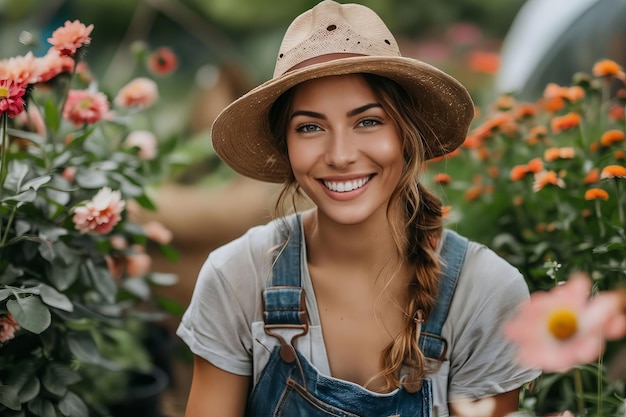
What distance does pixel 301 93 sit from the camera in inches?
66.2

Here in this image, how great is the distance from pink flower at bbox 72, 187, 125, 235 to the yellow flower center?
1.20 m

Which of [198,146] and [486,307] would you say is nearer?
→ [486,307]

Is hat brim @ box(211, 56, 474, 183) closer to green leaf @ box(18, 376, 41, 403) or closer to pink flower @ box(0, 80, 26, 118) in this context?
pink flower @ box(0, 80, 26, 118)

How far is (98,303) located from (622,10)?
2809 mm

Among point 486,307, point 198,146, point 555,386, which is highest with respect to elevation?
point 198,146

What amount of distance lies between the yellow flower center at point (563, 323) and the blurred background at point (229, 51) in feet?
3.68

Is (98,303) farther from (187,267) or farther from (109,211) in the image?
→ (187,267)

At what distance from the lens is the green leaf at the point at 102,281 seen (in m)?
1.95

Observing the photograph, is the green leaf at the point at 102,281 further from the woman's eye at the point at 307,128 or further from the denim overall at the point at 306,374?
the woman's eye at the point at 307,128

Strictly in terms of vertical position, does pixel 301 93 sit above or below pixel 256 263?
above

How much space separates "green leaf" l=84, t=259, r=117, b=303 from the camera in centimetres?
195

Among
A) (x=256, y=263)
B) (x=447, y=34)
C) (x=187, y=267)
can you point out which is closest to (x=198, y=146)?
(x=187, y=267)

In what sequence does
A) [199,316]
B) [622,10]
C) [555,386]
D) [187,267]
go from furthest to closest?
[622,10], [187,267], [555,386], [199,316]

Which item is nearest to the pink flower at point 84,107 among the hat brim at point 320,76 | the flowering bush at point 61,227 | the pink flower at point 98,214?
the flowering bush at point 61,227
